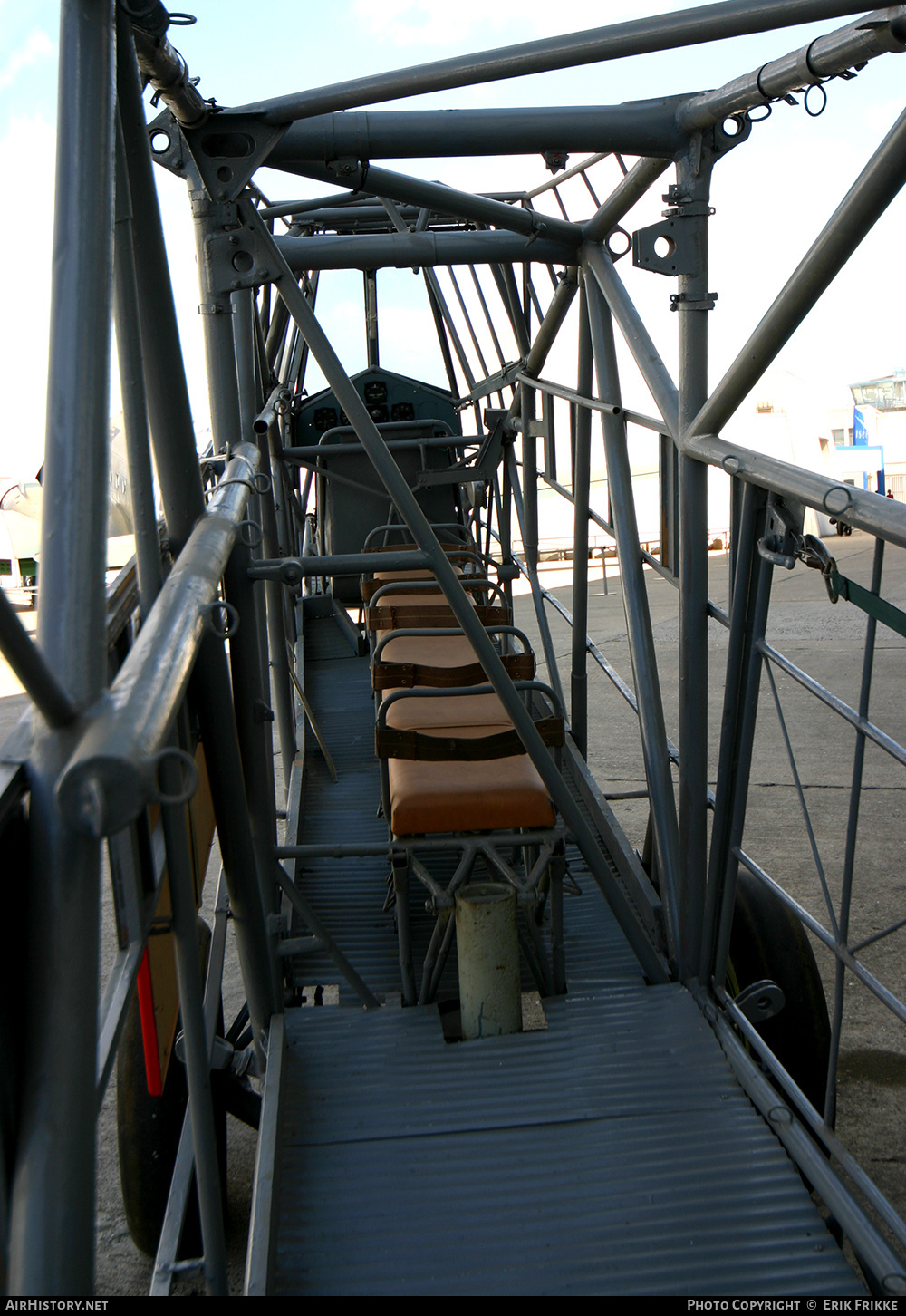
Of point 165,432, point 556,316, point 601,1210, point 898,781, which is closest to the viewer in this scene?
point 165,432

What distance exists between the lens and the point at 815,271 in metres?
2.01

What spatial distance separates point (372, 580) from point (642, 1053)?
11.1 feet

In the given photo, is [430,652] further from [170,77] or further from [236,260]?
[170,77]

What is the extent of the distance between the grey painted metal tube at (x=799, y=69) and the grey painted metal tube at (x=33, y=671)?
1.97 meters

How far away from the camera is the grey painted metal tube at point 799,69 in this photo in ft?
6.37

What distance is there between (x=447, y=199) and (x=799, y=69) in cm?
107

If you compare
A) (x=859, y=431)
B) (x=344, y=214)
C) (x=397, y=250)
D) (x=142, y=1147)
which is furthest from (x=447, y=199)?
(x=859, y=431)

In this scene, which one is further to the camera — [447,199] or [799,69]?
[447,199]

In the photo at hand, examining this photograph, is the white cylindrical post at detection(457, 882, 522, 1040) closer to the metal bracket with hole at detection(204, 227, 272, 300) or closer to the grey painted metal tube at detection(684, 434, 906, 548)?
the grey painted metal tube at detection(684, 434, 906, 548)

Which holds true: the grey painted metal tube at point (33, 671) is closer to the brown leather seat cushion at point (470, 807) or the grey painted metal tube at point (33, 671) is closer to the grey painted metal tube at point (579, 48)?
the grey painted metal tube at point (579, 48)

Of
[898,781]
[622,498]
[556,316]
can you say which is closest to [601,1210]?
[622,498]

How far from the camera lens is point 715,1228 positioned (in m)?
1.99

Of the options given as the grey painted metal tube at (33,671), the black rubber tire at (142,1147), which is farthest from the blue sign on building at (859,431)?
the grey painted metal tube at (33,671)

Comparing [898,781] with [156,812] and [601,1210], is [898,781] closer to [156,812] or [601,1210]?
[601,1210]
